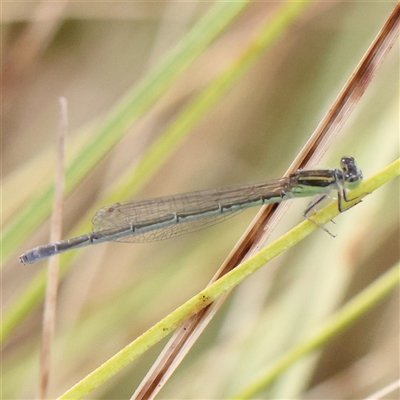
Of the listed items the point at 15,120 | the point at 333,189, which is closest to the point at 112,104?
the point at 15,120

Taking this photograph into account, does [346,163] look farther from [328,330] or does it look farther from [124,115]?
[124,115]

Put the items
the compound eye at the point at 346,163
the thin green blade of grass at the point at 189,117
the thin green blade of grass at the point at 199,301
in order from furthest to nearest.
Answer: the compound eye at the point at 346,163 → the thin green blade of grass at the point at 189,117 → the thin green blade of grass at the point at 199,301

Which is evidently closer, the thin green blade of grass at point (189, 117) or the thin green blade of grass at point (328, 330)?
the thin green blade of grass at point (328, 330)

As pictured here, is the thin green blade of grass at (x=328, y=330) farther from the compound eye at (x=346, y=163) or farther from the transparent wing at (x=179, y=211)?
the transparent wing at (x=179, y=211)

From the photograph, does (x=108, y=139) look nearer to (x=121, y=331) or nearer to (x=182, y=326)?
(x=182, y=326)

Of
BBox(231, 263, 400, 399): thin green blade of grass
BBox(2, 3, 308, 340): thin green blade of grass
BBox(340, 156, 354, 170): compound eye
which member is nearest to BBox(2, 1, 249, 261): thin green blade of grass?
BBox(2, 3, 308, 340): thin green blade of grass

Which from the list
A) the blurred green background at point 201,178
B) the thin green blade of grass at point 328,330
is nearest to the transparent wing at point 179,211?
the blurred green background at point 201,178

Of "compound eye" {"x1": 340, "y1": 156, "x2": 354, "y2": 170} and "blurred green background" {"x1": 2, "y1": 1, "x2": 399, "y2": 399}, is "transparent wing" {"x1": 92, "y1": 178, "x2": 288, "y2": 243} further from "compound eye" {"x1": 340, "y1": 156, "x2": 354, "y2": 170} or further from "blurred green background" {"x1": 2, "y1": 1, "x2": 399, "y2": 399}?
"compound eye" {"x1": 340, "y1": 156, "x2": 354, "y2": 170}
